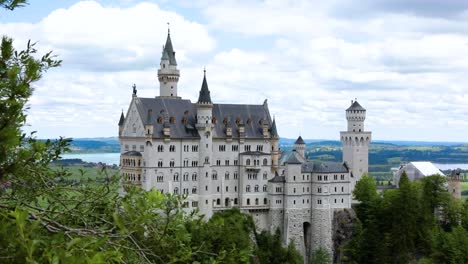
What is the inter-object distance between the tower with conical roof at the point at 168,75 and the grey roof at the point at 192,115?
6.39 m

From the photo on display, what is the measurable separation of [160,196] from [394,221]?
253 feet

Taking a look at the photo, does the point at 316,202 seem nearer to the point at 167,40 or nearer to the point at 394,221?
the point at 394,221

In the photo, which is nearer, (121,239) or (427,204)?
(121,239)

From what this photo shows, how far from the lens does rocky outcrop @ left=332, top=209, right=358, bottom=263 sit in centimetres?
8919

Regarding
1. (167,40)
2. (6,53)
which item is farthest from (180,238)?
(167,40)

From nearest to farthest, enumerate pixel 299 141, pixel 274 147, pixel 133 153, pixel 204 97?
pixel 133 153
pixel 204 97
pixel 274 147
pixel 299 141

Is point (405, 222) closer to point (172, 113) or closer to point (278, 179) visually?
point (278, 179)

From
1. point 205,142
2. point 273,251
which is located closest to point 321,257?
point 273,251

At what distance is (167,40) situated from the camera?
9338cm

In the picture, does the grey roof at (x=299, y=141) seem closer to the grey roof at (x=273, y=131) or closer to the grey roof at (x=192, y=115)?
the grey roof at (x=192, y=115)

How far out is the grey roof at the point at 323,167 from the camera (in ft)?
291

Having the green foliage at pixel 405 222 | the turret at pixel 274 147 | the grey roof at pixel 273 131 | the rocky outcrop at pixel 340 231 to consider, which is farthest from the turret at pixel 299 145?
the rocky outcrop at pixel 340 231

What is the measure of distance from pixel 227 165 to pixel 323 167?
1308 centimetres

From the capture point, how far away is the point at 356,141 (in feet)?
335
